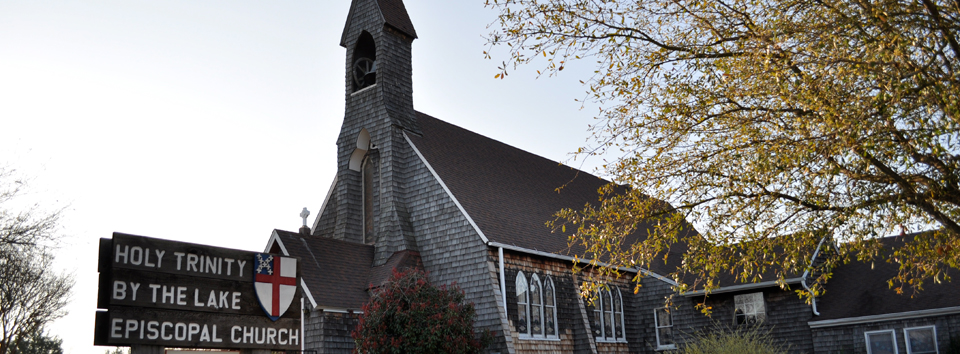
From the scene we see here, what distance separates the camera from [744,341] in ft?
56.2

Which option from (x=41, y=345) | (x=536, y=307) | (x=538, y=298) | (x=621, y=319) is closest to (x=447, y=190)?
(x=538, y=298)

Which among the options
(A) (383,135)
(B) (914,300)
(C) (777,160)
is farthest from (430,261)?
(B) (914,300)

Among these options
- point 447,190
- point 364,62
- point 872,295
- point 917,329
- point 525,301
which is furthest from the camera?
point 364,62

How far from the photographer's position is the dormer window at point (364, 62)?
25109 mm

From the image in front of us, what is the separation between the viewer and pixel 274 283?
8.02 meters

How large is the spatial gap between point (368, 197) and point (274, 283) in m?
16.2

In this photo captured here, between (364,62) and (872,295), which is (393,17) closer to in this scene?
(364,62)

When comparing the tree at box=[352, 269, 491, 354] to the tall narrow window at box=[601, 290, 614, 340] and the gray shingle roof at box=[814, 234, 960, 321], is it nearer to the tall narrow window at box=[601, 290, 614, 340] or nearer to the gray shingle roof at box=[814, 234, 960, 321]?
the tall narrow window at box=[601, 290, 614, 340]

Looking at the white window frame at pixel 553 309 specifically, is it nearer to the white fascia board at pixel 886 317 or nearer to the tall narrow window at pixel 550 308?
the tall narrow window at pixel 550 308

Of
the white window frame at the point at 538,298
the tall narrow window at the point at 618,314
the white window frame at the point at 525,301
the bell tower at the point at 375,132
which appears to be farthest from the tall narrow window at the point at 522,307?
the tall narrow window at the point at 618,314

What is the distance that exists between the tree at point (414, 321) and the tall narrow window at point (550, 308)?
386cm

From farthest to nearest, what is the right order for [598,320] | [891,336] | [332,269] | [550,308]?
1. [598,320]
2. [550,308]
3. [891,336]
4. [332,269]

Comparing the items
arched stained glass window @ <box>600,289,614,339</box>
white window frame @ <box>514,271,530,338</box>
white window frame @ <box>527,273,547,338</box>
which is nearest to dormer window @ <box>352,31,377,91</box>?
white window frame @ <box>514,271,530,338</box>

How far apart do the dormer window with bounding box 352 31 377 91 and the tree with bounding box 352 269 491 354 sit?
8.48 metres
